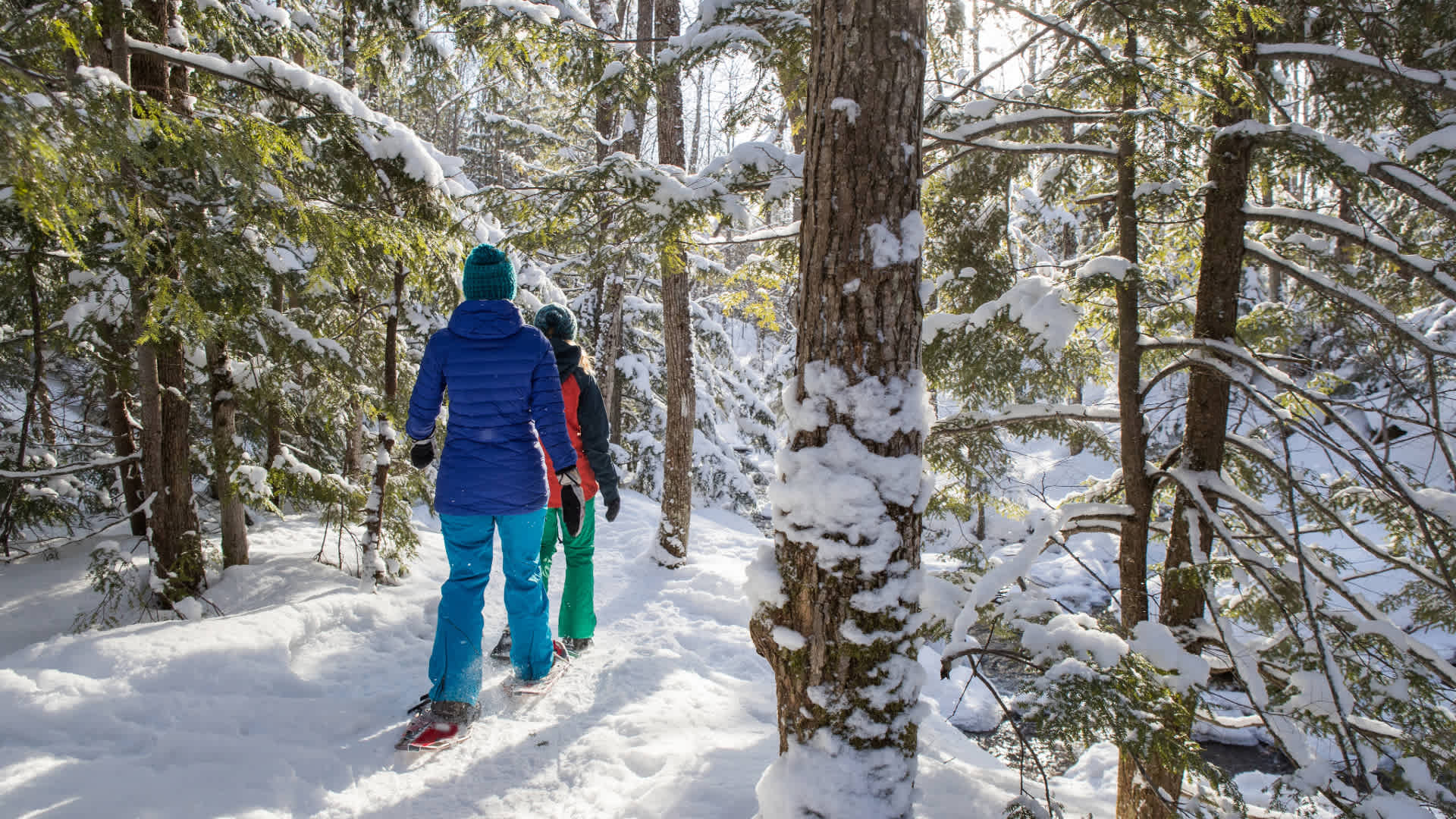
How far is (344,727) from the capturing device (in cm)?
329

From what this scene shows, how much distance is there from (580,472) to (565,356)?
81 cm

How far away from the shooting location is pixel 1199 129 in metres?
3.34

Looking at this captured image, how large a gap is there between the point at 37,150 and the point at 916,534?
336cm

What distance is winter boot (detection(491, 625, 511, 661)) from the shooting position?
4.26 m

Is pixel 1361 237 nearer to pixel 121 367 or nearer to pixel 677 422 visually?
pixel 677 422

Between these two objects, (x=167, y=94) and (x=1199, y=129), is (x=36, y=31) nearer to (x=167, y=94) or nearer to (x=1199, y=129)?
(x=167, y=94)

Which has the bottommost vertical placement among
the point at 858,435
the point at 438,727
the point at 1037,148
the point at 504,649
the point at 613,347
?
the point at 504,649

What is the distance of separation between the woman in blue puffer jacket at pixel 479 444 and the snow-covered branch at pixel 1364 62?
420 cm

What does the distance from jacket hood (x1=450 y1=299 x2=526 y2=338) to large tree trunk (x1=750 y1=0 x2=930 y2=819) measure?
6.00 feet

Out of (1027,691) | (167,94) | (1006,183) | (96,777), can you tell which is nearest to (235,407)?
(167,94)

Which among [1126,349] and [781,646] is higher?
[1126,349]

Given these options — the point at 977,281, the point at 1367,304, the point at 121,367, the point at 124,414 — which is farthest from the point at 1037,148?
the point at 124,414

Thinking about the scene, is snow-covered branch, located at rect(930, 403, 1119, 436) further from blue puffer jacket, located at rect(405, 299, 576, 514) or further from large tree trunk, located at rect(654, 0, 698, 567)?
large tree trunk, located at rect(654, 0, 698, 567)

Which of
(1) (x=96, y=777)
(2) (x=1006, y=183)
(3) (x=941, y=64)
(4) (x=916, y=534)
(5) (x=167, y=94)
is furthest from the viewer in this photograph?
(3) (x=941, y=64)
